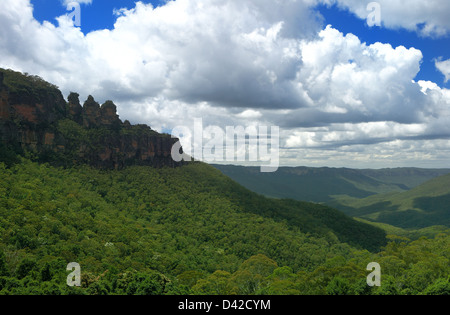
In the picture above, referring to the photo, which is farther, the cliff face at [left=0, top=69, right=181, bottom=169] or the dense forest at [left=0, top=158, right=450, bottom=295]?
the cliff face at [left=0, top=69, right=181, bottom=169]

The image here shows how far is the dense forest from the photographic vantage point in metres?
38.1

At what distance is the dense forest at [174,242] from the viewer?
125 ft

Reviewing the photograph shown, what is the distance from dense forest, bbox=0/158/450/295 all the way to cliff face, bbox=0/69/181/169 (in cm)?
582

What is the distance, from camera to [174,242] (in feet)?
250

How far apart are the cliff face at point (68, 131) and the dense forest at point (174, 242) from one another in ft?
19.1

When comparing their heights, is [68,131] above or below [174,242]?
above

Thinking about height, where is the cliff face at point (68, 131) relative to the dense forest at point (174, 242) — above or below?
above

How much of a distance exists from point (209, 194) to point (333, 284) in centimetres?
8789

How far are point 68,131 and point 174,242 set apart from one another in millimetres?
68075

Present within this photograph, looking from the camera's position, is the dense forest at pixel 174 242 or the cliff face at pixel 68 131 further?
the cliff face at pixel 68 131

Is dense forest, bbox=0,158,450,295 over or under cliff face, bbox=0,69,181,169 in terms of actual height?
under

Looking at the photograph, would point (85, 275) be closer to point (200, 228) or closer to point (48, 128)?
point (200, 228)
